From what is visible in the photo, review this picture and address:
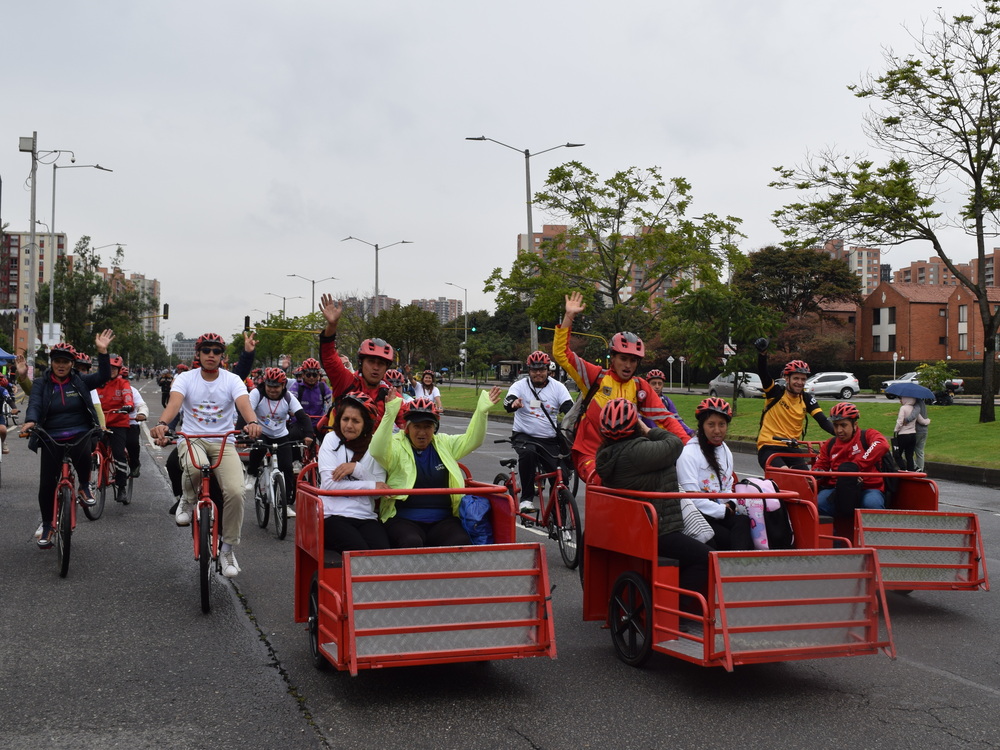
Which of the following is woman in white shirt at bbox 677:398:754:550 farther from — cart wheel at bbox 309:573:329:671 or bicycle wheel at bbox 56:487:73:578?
bicycle wheel at bbox 56:487:73:578

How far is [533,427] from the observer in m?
10.0

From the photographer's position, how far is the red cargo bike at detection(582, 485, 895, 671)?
193 inches

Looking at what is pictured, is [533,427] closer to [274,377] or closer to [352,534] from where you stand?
[274,377]

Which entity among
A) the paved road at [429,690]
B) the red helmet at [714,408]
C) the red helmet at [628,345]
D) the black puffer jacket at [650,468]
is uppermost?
the red helmet at [628,345]

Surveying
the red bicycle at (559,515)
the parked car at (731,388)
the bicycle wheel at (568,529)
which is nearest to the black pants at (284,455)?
the red bicycle at (559,515)

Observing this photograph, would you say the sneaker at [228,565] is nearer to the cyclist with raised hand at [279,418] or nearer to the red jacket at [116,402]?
the cyclist with raised hand at [279,418]

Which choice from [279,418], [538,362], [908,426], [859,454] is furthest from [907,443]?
[279,418]

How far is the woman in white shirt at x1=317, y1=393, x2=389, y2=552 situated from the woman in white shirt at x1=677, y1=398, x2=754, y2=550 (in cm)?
178

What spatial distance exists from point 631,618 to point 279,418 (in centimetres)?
618

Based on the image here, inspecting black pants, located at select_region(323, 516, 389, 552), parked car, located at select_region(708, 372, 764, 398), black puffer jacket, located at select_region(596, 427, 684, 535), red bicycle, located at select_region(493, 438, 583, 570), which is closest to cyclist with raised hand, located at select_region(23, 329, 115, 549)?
red bicycle, located at select_region(493, 438, 583, 570)

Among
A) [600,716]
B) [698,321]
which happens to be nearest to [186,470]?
[600,716]

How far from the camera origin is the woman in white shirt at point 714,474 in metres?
5.77

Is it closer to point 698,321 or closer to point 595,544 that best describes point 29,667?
point 595,544

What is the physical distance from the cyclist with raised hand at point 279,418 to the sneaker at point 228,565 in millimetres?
3112
